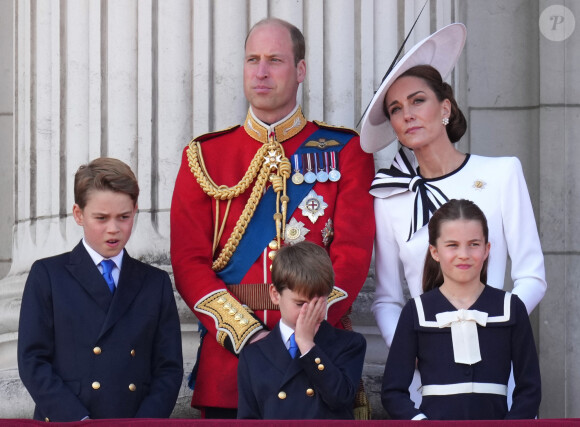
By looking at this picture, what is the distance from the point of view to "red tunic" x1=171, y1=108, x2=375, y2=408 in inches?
168

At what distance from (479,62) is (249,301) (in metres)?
2.30

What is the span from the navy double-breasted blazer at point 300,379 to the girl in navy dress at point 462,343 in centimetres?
14

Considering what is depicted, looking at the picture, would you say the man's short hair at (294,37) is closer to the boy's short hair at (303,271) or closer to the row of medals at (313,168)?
the row of medals at (313,168)

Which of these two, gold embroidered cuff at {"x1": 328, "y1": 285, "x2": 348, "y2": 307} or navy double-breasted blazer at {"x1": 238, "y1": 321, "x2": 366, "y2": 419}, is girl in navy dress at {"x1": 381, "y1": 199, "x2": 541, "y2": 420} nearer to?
navy double-breasted blazer at {"x1": 238, "y1": 321, "x2": 366, "y2": 419}

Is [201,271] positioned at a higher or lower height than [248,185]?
lower

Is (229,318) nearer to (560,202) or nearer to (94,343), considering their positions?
(94,343)

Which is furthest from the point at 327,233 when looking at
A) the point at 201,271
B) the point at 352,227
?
the point at 201,271

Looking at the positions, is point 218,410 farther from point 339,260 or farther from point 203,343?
point 339,260

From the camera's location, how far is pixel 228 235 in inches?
174

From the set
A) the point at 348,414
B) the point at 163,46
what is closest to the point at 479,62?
the point at 163,46

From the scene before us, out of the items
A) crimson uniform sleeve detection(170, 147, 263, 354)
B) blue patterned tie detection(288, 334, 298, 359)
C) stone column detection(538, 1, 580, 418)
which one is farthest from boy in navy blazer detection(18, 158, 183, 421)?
stone column detection(538, 1, 580, 418)

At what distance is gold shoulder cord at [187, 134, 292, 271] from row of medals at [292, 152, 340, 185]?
4 cm

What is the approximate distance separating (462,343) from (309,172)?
94cm

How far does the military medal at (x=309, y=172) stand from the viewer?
445 cm
